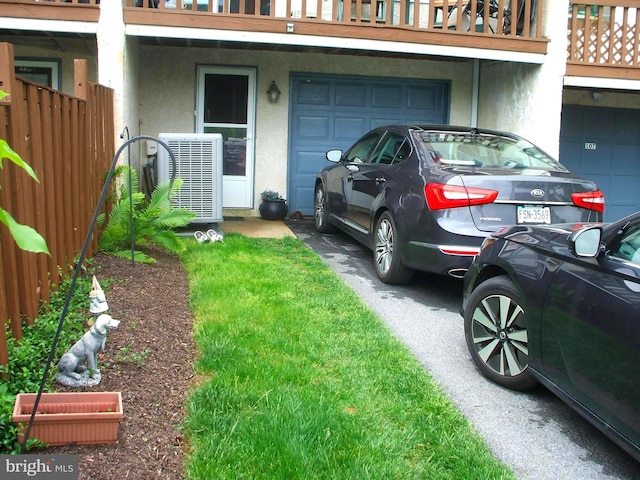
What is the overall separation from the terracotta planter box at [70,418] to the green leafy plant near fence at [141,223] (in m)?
3.11

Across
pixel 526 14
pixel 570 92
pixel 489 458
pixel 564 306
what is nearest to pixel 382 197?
pixel 564 306

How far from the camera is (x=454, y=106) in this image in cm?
1125

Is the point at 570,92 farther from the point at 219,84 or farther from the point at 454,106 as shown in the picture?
the point at 219,84

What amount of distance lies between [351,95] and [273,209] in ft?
7.90

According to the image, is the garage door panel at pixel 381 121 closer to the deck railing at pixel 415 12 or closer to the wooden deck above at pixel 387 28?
the deck railing at pixel 415 12

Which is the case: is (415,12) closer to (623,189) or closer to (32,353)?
(623,189)

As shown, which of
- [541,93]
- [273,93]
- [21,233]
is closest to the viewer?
[21,233]

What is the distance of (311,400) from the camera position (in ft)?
11.6

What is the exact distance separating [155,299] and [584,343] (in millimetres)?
3275

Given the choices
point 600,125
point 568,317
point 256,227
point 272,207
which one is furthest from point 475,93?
point 568,317

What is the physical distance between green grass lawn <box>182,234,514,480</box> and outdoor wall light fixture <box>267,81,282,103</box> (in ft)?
18.0

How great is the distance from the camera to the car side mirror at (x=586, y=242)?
3316 mm

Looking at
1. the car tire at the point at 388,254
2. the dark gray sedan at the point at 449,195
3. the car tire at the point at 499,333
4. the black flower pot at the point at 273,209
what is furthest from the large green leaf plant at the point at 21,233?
the black flower pot at the point at 273,209

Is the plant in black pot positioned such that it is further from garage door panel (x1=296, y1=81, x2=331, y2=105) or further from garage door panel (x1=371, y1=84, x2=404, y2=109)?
garage door panel (x1=371, y1=84, x2=404, y2=109)
